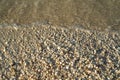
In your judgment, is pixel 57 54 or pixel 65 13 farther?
pixel 65 13

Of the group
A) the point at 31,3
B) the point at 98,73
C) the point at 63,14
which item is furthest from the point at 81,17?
the point at 98,73

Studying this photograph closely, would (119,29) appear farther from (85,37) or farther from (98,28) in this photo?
(85,37)

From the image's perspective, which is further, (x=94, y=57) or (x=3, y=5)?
(x=3, y=5)

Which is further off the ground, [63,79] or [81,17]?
[81,17]

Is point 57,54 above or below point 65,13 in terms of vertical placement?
below

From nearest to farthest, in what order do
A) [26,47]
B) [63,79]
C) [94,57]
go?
[63,79] < [94,57] < [26,47]
